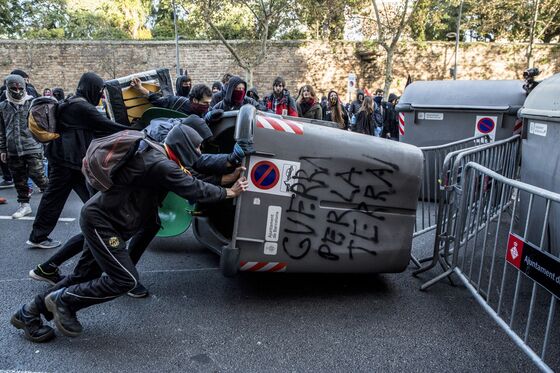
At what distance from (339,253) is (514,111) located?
4482 millimetres

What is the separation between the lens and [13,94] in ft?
18.6


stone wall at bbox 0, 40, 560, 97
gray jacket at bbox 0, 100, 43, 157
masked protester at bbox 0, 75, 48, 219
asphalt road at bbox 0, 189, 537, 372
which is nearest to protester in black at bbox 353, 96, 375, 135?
asphalt road at bbox 0, 189, 537, 372

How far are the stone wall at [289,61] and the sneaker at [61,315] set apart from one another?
2288 cm

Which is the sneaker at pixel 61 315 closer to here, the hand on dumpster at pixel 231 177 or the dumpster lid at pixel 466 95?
the hand on dumpster at pixel 231 177

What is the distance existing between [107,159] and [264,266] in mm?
1384

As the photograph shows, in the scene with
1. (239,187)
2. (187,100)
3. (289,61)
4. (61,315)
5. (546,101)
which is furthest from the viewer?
(289,61)

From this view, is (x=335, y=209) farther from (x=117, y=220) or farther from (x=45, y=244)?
(x=45, y=244)

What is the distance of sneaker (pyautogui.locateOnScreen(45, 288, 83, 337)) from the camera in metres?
2.90

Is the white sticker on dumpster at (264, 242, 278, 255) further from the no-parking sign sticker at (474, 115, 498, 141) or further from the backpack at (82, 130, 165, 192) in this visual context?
the no-parking sign sticker at (474, 115, 498, 141)

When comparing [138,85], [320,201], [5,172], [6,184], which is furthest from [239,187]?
[6,184]

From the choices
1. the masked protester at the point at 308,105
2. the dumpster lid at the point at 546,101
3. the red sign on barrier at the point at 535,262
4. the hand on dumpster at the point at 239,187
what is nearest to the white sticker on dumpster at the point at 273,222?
the hand on dumpster at the point at 239,187

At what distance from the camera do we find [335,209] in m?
3.44

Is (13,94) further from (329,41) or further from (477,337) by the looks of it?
(329,41)

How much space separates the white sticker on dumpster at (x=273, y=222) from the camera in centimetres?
332
